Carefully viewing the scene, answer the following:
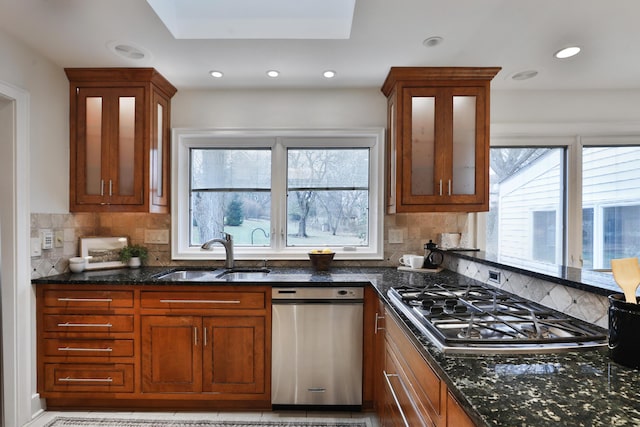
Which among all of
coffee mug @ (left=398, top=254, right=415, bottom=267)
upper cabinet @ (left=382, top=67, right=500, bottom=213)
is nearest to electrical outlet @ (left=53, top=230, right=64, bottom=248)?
upper cabinet @ (left=382, top=67, right=500, bottom=213)

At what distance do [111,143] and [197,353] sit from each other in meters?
Result: 1.75

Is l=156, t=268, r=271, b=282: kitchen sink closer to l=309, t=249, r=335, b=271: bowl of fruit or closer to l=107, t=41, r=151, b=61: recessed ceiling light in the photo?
l=309, t=249, r=335, b=271: bowl of fruit

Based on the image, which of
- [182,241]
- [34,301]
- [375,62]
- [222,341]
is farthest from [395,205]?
[34,301]

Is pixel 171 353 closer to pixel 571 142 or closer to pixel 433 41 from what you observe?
pixel 433 41

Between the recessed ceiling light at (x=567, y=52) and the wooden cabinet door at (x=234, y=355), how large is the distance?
2.77 m

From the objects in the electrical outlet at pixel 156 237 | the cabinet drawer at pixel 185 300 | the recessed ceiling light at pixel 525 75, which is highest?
the recessed ceiling light at pixel 525 75

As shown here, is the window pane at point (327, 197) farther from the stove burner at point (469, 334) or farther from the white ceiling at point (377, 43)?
the stove burner at point (469, 334)

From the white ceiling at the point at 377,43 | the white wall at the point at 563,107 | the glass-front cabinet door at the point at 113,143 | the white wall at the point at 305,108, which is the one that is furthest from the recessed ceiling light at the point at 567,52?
the glass-front cabinet door at the point at 113,143

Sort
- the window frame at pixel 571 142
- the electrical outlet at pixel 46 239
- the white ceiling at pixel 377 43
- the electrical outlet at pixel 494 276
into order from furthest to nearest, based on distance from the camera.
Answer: the window frame at pixel 571 142 → the electrical outlet at pixel 46 239 → the electrical outlet at pixel 494 276 → the white ceiling at pixel 377 43

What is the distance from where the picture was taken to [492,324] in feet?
4.19

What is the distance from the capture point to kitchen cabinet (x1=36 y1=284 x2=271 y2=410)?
225 cm

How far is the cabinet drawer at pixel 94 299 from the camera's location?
2256 millimetres

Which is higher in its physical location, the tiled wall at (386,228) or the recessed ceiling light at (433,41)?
the recessed ceiling light at (433,41)

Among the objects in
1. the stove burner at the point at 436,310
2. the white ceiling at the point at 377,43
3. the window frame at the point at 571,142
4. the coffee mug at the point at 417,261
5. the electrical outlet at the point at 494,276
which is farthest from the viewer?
the window frame at the point at 571,142
